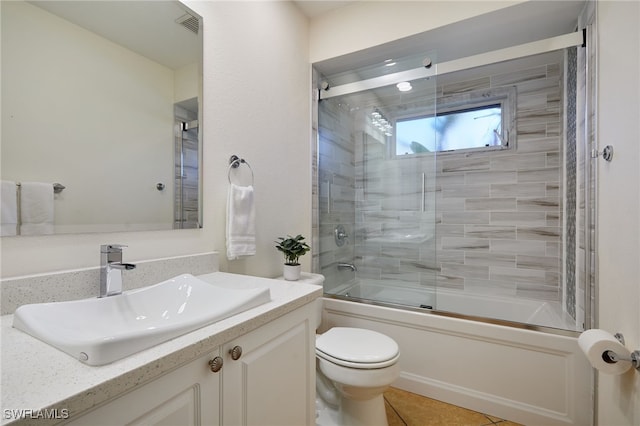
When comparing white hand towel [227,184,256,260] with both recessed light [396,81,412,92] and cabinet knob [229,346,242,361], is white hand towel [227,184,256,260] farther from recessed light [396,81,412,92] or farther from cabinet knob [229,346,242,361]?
recessed light [396,81,412,92]

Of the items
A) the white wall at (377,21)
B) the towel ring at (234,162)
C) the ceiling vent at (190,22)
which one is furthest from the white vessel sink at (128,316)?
the white wall at (377,21)

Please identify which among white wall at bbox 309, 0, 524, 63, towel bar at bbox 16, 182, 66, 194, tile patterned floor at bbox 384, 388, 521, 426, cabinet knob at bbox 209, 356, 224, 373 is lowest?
tile patterned floor at bbox 384, 388, 521, 426

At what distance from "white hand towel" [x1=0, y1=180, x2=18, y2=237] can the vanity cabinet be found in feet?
2.16

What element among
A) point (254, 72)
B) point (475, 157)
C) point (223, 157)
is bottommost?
point (223, 157)

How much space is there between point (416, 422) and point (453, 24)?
2299mm

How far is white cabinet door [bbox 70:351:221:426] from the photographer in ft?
1.67

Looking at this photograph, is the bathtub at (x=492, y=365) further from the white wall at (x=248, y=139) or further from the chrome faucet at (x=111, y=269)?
the chrome faucet at (x=111, y=269)

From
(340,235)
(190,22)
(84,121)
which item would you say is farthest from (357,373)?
(190,22)

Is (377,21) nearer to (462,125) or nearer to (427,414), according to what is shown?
(462,125)

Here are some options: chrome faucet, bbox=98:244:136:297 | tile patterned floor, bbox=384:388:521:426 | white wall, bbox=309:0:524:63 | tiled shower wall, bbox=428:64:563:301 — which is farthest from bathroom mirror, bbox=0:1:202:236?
tiled shower wall, bbox=428:64:563:301

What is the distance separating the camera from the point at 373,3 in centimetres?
198

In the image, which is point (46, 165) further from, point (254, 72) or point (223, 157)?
point (254, 72)

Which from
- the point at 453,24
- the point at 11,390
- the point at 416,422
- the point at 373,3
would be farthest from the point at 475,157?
the point at 11,390

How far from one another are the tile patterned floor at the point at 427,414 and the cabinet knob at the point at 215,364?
1303mm
